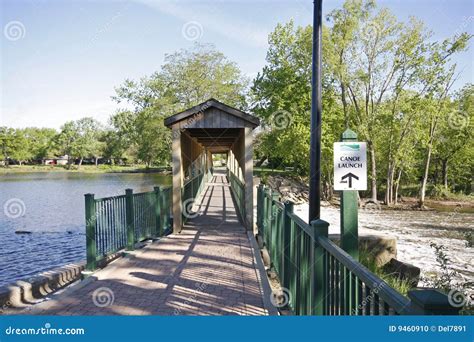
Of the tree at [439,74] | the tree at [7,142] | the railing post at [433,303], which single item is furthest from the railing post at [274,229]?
the tree at [7,142]

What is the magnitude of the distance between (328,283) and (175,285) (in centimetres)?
316

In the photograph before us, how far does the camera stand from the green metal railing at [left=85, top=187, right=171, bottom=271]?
6500 mm

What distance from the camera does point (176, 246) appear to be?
317 inches

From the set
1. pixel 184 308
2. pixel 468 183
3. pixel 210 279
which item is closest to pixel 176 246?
pixel 210 279

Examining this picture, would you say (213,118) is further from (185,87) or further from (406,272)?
(185,87)

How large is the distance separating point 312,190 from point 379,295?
327cm

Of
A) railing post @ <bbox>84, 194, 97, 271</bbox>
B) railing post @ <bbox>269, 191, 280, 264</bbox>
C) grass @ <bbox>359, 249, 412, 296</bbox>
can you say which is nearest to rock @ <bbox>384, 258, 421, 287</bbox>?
grass @ <bbox>359, 249, 412, 296</bbox>

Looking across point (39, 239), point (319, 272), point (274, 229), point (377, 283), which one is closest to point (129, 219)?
point (274, 229)

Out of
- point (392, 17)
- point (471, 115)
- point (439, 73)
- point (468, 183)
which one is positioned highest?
point (392, 17)

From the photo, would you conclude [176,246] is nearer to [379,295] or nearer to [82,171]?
[379,295]

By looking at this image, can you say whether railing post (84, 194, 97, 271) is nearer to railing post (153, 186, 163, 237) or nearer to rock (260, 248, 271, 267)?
railing post (153, 186, 163, 237)

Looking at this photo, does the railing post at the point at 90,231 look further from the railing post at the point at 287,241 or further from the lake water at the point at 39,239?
the railing post at the point at 287,241

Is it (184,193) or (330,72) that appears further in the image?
(330,72)

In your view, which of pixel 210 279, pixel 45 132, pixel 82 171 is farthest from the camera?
pixel 45 132
